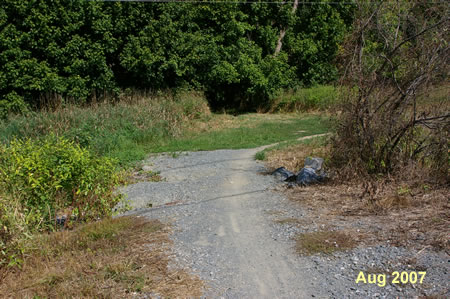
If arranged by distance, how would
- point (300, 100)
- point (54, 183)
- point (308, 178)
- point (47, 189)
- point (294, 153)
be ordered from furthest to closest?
point (300, 100), point (294, 153), point (308, 178), point (47, 189), point (54, 183)

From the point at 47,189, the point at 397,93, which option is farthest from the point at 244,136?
the point at 47,189

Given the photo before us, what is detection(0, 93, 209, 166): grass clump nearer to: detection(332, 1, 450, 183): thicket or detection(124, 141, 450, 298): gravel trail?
detection(124, 141, 450, 298): gravel trail

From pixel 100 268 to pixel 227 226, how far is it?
2025 millimetres

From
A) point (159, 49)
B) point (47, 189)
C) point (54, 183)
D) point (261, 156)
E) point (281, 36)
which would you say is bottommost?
point (261, 156)

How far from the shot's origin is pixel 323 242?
225 inches

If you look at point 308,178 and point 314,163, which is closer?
point 308,178

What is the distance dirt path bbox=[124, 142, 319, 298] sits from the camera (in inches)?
191

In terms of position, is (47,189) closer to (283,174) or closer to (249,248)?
(249,248)

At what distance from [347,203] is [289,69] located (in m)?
19.5

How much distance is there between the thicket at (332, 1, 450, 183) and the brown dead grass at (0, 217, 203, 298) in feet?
12.7

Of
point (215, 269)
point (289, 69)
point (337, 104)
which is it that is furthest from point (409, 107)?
point (289, 69)

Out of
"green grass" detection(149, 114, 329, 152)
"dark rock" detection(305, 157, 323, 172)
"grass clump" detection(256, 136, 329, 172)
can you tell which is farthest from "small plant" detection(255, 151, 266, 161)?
"green grass" detection(149, 114, 329, 152)

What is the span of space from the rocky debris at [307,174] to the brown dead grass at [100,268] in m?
3.28

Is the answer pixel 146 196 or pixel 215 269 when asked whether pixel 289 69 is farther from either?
pixel 215 269
